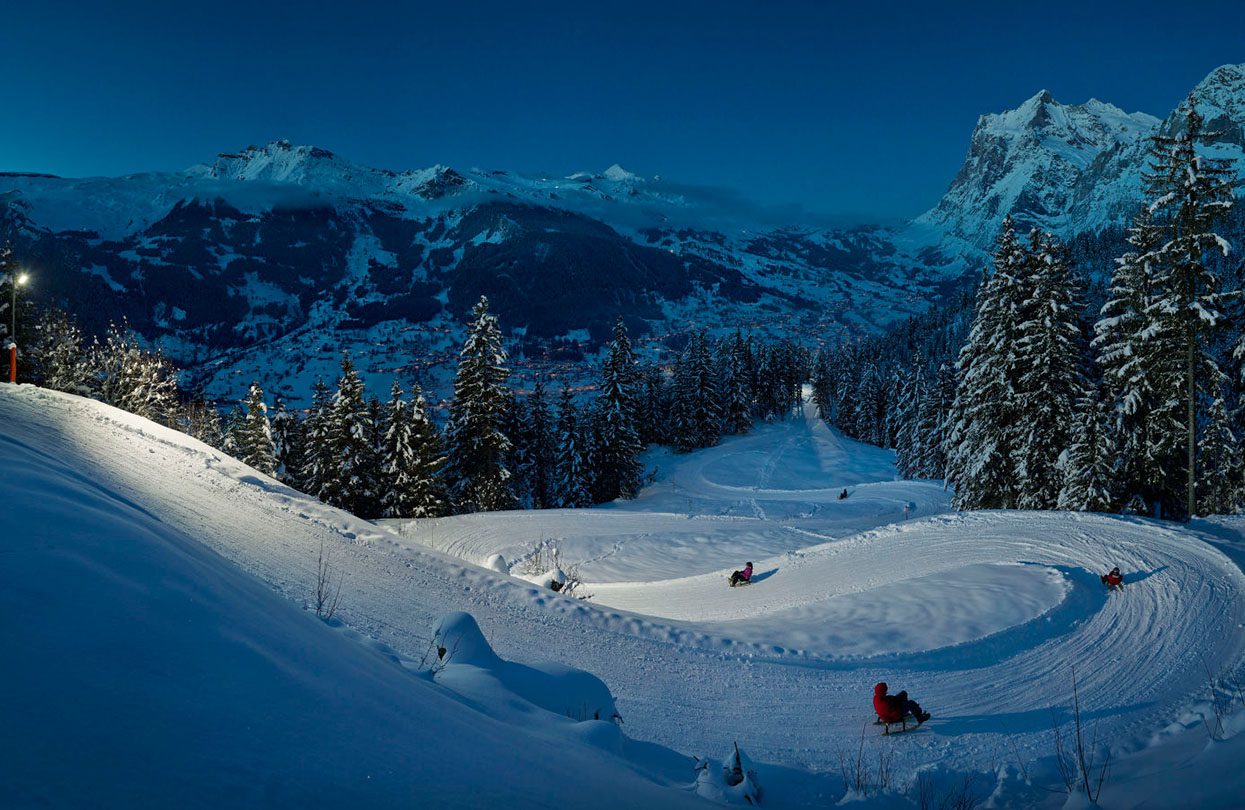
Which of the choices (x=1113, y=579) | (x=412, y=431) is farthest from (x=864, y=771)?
(x=412, y=431)

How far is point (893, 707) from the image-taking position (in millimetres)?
7066

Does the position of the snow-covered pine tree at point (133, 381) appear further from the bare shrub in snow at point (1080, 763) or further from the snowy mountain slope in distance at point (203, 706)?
the bare shrub in snow at point (1080, 763)

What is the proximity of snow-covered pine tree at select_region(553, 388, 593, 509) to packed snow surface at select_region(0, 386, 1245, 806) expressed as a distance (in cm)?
2267

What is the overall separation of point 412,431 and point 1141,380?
1297 inches

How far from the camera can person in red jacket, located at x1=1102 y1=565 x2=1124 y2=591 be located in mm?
12094

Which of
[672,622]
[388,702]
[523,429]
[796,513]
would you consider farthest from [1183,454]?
[523,429]

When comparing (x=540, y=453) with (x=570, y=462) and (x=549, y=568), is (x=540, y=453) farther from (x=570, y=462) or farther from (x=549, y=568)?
(x=549, y=568)

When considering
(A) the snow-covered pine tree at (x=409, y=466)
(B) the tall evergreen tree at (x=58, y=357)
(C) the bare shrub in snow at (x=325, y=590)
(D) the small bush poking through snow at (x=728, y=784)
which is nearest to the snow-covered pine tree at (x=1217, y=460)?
(D) the small bush poking through snow at (x=728, y=784)

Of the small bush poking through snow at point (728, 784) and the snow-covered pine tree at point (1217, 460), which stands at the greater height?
the snow-covered pine tree at point (1217, 460)

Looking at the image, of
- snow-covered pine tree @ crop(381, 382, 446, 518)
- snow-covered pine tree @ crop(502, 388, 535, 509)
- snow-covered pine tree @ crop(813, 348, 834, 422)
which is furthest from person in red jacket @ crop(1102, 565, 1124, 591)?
snow-covered pine tree @ crop(813, 348, 834, 422)

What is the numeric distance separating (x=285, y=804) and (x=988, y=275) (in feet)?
101

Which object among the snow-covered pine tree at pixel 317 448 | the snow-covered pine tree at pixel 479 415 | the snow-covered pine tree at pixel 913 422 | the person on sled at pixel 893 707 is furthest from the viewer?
the snow-covered pine tree at pixel 913 422

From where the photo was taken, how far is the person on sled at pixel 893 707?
7.07m

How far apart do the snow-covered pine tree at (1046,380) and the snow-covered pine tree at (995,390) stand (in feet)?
1.53
